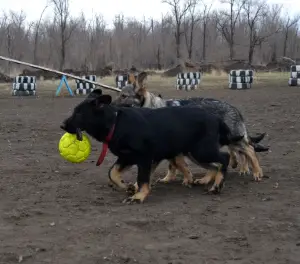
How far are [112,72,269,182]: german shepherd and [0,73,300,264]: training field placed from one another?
0.24 meters

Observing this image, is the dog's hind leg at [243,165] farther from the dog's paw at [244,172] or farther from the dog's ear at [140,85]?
the dog's ear at [140,85]

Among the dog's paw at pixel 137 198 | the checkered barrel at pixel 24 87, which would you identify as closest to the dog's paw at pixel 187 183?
the dog's paw at pixel 137 198

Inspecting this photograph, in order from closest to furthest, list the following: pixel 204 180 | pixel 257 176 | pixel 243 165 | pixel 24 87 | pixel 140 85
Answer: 1. pixel 204 180
2. pixel 257 176
3. pixel 243 165
4. pixel 140 85
5. pixel 24 87

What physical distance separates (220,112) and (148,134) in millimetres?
1602

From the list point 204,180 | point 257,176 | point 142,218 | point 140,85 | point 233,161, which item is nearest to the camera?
point 142,218

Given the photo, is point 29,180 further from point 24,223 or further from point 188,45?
point 188,45

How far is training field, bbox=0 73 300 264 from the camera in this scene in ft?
16.3

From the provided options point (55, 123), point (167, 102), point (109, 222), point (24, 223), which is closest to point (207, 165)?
point (167, 102)

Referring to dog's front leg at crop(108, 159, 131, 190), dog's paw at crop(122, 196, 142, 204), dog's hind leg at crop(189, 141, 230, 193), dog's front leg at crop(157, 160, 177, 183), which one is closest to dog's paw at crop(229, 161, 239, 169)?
dog's front leg at crop(157, 160, 177, 183)

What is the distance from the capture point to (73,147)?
Result: 7551mm

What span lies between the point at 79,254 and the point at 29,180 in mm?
3382

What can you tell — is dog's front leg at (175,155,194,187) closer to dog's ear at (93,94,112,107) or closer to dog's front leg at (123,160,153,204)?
dog's front leg at (123,160,153,204)

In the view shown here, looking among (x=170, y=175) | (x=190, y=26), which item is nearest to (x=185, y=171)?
(x=170, y=175)

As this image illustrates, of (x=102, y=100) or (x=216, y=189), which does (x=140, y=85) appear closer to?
(x=102, y=100)
